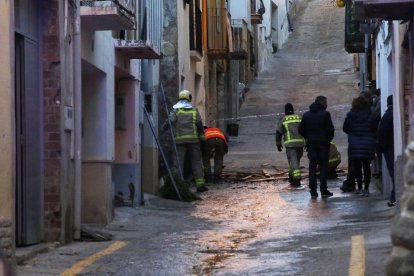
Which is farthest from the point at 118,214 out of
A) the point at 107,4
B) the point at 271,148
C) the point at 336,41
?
the point at 336,41

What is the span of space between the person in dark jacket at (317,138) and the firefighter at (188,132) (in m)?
2.38

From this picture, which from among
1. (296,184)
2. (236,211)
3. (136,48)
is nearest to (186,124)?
(296,184)

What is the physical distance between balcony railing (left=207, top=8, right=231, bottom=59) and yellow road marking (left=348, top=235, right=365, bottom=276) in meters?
18.8

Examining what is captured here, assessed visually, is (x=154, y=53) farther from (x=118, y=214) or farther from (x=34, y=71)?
(x=34, y=71)

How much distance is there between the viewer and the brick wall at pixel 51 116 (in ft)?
37.8

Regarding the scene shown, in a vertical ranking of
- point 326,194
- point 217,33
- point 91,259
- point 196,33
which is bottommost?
point 91,259

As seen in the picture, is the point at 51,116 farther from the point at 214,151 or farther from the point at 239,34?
the point at 239,34

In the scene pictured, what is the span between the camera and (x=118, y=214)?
15352 mm

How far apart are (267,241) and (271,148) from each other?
1716 centimetres

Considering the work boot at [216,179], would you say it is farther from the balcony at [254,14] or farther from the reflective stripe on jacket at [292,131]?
the balcony at [254,14]

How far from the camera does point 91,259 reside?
10078 millimetres

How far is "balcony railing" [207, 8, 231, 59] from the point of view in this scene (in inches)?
1163

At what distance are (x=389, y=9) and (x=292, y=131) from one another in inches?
296

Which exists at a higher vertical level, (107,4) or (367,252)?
(107,4)
